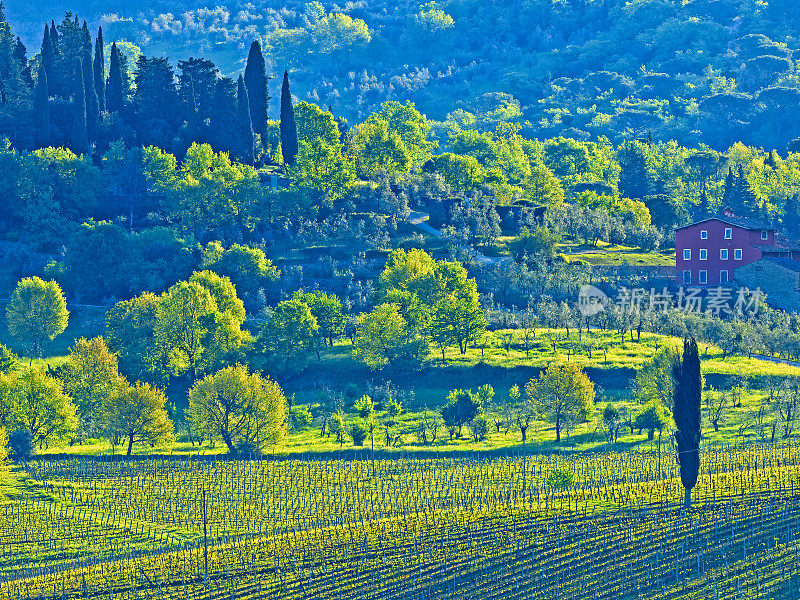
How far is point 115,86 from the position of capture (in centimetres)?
14162

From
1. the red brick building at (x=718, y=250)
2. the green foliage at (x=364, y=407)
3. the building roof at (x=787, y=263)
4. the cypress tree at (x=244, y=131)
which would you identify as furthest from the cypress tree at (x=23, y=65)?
the building roof at (x=787, y=263)

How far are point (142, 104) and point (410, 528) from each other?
83.5m

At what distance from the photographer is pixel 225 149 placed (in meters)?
143

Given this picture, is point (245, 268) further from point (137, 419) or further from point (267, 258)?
point (137, 419)

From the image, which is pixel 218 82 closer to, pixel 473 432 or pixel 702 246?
pixel 702 246

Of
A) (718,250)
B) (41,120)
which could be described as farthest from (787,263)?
(41,120)

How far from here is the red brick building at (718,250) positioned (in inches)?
5177

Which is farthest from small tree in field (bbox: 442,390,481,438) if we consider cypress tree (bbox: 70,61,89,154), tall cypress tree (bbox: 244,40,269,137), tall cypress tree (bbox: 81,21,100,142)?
tall cypress tree (bbox: 244,40,269,137)

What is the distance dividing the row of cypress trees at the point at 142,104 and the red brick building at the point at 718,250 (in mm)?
39727

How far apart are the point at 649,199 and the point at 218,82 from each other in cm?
5258

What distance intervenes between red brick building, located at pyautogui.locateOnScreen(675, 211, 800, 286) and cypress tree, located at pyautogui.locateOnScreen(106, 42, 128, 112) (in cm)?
5543

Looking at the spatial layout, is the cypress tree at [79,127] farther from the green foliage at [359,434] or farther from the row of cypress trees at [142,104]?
the green foliage at [359,434]

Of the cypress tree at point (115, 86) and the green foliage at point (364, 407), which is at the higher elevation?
the cypress tree at point (115, 86)

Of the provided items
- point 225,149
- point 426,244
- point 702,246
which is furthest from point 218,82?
point 702,246
